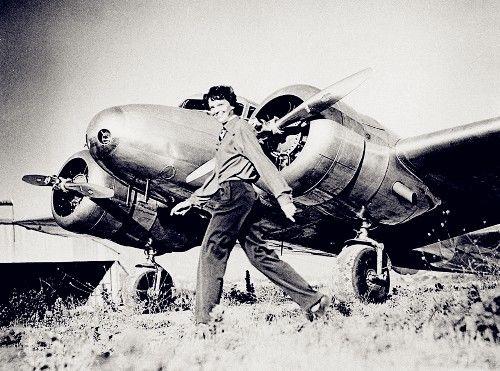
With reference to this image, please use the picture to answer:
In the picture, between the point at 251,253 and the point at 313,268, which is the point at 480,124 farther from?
the point at 313,268

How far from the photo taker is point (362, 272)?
6.16 metres

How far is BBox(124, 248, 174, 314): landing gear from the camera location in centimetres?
745

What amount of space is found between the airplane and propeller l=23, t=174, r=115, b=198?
0.02m

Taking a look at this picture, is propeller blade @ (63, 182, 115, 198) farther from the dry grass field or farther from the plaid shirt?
the plaid shirt

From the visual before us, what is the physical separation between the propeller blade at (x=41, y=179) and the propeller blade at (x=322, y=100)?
4035 mm

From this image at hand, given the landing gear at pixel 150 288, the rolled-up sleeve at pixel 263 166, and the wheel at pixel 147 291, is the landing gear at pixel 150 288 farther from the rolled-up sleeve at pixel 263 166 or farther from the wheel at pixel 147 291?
the rolled-up sleeve at pixel 263 166

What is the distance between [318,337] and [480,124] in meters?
4.10

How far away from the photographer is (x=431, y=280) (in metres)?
8.62

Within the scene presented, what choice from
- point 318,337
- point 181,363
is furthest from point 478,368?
point 181,363

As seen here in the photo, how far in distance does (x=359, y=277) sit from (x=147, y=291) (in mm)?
3623

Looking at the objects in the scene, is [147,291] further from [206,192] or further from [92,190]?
[206,192]

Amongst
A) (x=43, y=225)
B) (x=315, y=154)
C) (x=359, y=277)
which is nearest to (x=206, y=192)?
(x=315, y=154)

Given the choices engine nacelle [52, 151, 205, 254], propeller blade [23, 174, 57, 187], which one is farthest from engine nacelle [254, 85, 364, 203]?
propeller blade [23, 174, 57, 187]

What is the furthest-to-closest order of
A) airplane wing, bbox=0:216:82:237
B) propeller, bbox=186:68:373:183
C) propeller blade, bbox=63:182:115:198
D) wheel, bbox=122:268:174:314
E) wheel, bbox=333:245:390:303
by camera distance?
airplane wing, bbox=0:216:82:237
wheel, bbox=122:268:174:314
propeller blade, bbox=63:182:115:198
wheel, bbox=333:245:390:303
propeller, bbox=186:68:373:183
